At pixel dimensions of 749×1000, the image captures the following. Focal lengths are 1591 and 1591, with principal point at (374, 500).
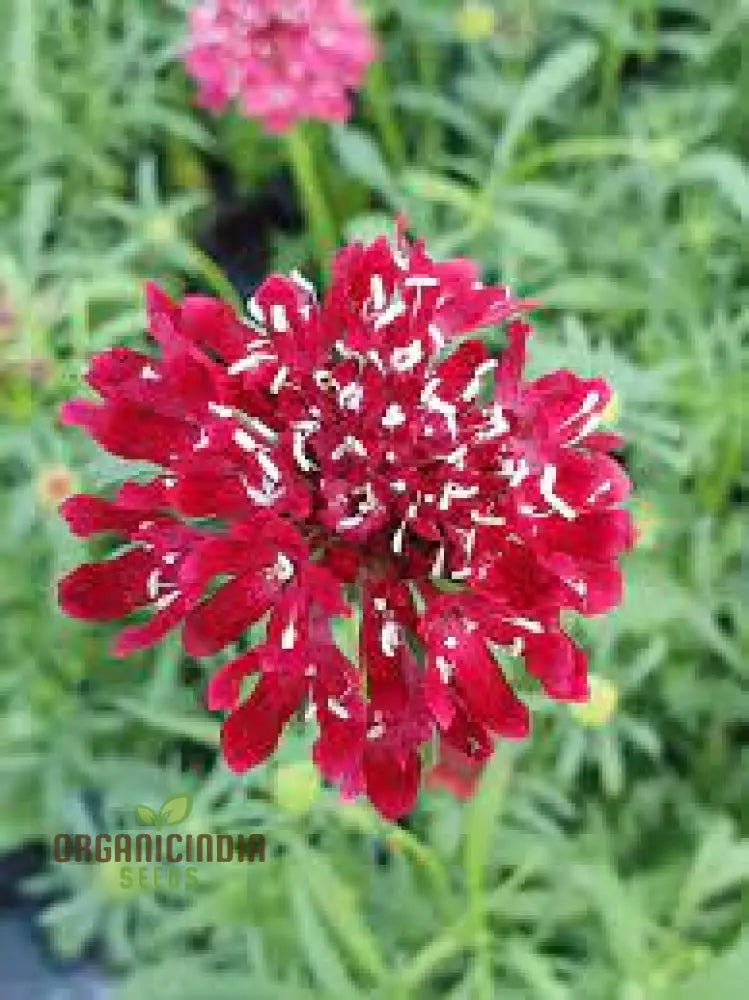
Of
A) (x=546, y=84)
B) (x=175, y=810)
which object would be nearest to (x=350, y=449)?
(x=175, y=810)

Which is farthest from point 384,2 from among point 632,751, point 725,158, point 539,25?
point 632,751

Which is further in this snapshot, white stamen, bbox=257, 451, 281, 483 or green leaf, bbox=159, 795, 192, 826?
green leaf, bbox=159, 795, 192, 826

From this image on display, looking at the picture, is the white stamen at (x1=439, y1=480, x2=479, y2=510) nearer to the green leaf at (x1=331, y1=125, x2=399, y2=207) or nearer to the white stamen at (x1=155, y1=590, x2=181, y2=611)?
the white stamen at (x1=155, y1=590, x2=181, y2=611)

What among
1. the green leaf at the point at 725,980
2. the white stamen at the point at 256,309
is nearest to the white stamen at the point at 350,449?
the white stamen at the point at 256,309

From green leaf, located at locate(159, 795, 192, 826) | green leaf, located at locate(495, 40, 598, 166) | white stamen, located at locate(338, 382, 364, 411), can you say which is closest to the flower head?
green leaf, located at locate(495, 40, 598, 166)

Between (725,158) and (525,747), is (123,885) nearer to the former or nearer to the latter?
(525,747)

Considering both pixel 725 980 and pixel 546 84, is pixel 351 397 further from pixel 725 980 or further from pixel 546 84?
pixel 546 84
